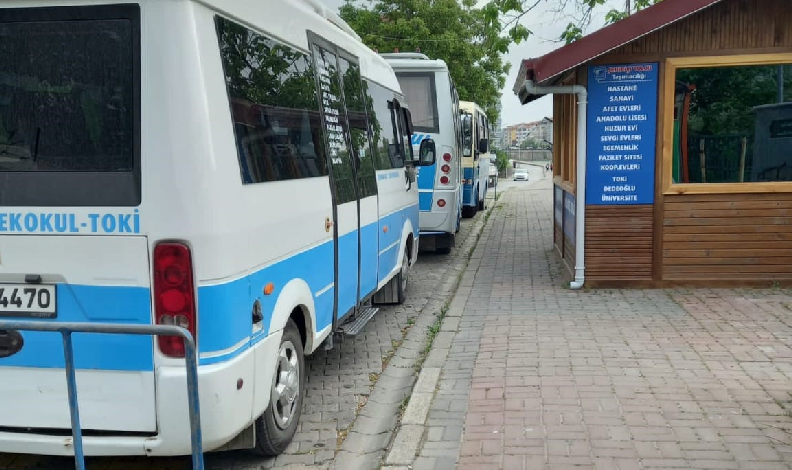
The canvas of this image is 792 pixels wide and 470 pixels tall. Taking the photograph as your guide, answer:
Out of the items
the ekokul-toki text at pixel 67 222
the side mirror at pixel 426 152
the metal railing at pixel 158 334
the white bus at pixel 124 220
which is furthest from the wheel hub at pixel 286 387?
the side mirror at pixel 426 152

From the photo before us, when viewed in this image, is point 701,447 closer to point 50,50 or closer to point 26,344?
point 26,344

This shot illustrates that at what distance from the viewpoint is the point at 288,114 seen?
4520 mm

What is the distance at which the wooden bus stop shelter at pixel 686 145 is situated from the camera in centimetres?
799

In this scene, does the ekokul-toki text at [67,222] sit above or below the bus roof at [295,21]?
below

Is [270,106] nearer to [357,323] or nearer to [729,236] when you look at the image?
[357,323]

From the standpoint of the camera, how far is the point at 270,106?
4215 mm

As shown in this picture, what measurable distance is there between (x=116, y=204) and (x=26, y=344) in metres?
0.79

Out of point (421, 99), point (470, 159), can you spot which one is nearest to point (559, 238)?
point (421, 99)

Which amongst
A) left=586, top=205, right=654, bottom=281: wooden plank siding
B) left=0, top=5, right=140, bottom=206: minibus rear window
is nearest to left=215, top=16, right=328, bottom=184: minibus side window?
left=0, top=5, right=140, bottom=206: minibus rear window

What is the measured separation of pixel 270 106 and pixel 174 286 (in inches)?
53.6

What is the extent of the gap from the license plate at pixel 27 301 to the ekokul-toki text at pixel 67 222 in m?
0.26

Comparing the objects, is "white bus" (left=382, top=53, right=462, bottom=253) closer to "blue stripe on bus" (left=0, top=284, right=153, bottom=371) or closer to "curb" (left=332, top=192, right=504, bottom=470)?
"curb" (left=332, top=192, right=504, bottom=470)

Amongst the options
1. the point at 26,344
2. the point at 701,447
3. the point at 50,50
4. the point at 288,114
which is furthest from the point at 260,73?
the point at 701,447

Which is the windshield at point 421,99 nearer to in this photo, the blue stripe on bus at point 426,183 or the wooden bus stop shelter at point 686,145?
the blue stripe on bus at point 426,183
